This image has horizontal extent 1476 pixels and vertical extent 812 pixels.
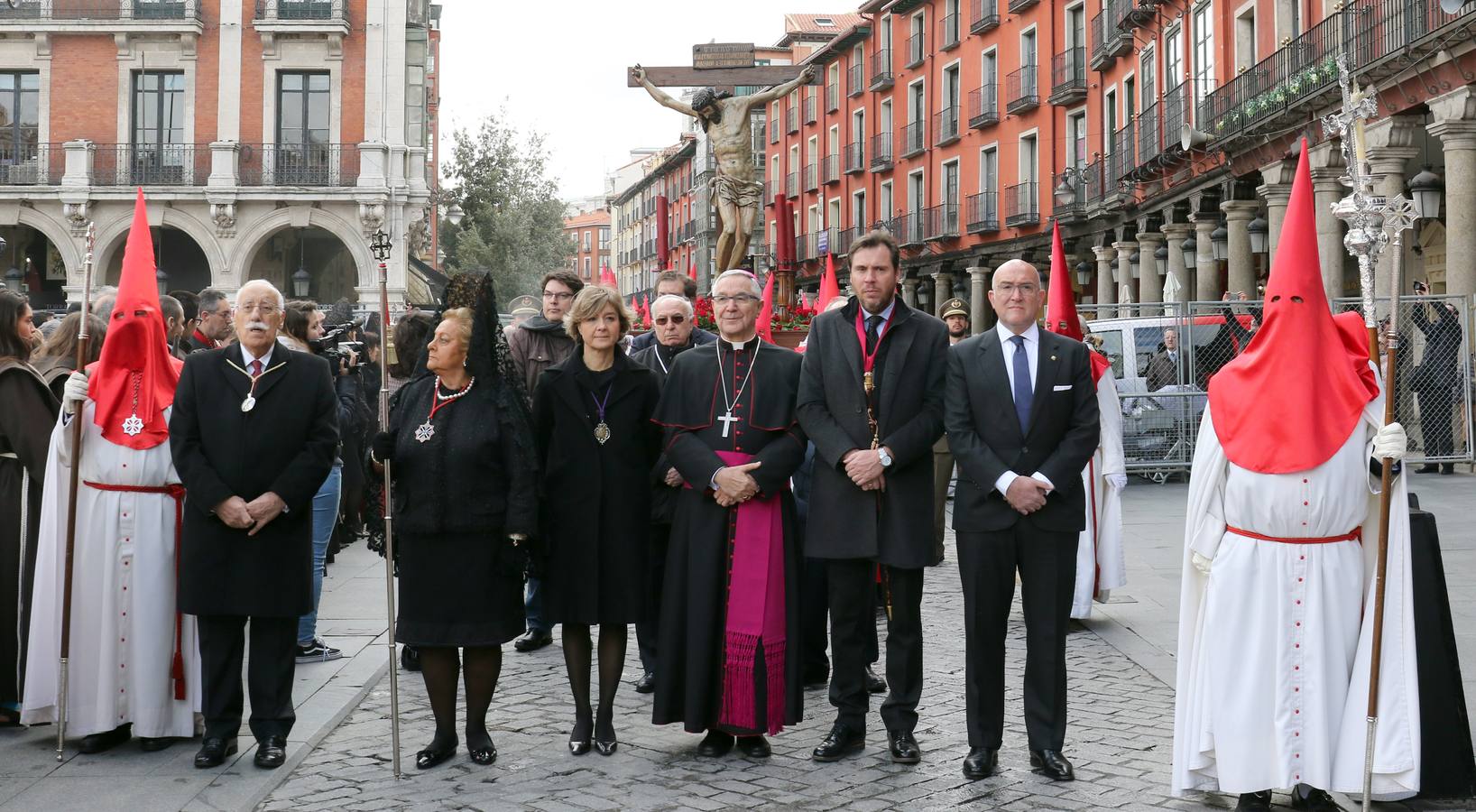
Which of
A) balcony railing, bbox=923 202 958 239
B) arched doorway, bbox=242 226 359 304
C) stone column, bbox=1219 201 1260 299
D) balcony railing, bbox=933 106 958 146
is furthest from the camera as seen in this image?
balcony railing, bbox=923 202 958 239

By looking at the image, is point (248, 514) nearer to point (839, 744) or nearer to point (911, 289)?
point (839, 744)

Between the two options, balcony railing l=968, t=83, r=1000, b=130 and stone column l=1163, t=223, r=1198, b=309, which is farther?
balcony railing l=968, t=83, r=1000, b=130

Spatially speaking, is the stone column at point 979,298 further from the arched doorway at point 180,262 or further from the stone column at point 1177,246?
the arched doorway at point 180,262

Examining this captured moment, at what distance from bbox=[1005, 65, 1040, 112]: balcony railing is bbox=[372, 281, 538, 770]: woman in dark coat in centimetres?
3401

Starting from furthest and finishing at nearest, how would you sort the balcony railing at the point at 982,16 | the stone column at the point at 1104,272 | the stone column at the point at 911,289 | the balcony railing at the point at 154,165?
the stone column at the point at 911,289
the balcony railing at the point at 982,16
the stone column at the point at 1104,272
the balcony railing at the point at 154,165

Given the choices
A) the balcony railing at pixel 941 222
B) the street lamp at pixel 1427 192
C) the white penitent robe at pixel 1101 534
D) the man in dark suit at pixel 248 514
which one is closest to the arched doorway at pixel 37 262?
the balcony railing at pixel 941 222

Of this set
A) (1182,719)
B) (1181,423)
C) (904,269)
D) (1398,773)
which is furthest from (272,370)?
(904,269)

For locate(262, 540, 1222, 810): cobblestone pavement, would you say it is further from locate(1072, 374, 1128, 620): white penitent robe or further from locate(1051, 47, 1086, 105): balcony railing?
locate(1051, 47, 1086, 105): balcony railing

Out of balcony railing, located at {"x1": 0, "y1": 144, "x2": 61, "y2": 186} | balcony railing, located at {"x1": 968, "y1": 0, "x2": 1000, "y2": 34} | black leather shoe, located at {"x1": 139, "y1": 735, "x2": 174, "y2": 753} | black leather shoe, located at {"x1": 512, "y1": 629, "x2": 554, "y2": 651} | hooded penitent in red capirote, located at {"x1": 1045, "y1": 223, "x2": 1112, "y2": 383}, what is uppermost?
balcony railing, located at {"x1": 968, "y1": 0, "x2": 1000, "y2": 34}

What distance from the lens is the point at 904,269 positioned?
47.9 meters

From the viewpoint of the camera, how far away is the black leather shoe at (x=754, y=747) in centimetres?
584

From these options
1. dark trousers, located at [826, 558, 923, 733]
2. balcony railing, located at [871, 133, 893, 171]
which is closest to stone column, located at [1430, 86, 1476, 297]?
dark trousers, located at [826, 558, 923, 733]

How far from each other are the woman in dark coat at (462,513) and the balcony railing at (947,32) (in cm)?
3974

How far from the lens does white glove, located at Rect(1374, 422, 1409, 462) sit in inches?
186
